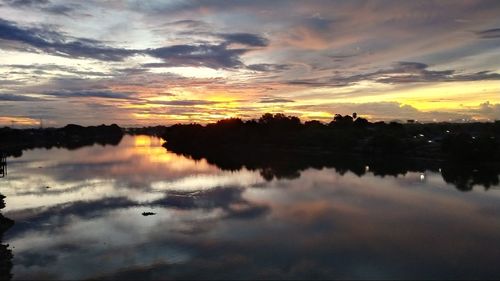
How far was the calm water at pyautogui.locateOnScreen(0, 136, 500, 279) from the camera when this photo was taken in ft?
42.9

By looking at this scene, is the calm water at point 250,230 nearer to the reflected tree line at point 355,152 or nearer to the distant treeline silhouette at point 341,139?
the reflected tree line at point 355,152

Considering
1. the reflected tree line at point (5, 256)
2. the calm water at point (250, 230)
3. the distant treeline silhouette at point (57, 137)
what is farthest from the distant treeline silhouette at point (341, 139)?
the reflected tree line at point (5, 256)

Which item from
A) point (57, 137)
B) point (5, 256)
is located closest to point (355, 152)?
point (5, 256)

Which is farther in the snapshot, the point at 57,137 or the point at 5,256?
the point at 57,137

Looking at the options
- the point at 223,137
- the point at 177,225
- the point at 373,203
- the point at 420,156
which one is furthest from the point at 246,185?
the point at 223,137

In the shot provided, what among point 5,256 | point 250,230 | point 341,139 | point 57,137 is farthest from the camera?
point 57,137

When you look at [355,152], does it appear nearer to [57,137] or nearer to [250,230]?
[250,230]

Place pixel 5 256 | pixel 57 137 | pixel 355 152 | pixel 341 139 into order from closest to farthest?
pixel 5 256 < pixel 355 152 < pixel 341 139 < pixel 57 137

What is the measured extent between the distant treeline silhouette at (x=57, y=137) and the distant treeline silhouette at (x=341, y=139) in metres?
25.6

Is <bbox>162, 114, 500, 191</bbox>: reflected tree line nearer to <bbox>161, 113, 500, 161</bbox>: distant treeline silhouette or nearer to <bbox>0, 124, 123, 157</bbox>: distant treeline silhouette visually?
<bbox>161, 113, 500, 161</bbox>: distant treeline silhouette

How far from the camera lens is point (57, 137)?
4793 inches

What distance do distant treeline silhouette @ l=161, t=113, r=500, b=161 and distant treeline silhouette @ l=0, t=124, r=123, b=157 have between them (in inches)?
1009

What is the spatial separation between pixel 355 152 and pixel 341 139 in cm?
607

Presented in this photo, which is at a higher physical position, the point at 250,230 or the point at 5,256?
the point at 5,256
